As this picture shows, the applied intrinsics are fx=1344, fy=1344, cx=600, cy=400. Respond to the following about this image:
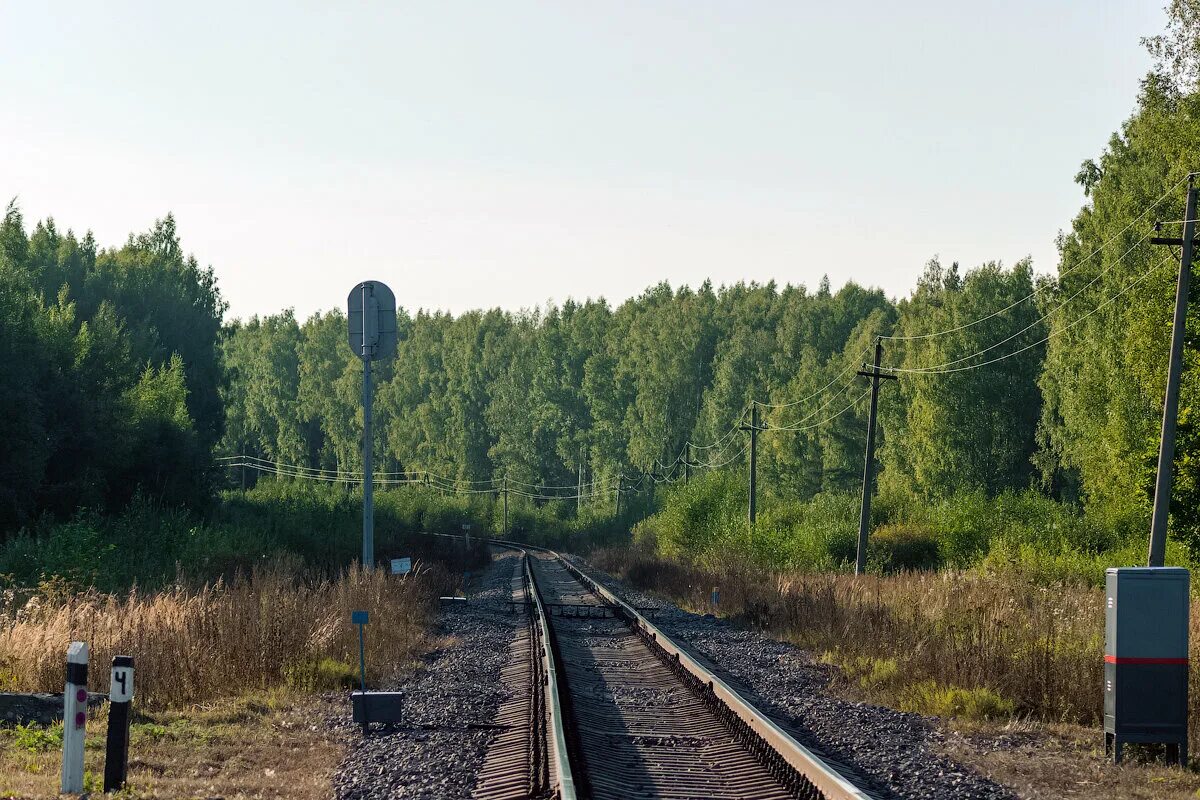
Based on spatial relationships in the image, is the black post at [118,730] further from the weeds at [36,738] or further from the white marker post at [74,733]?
the weeds at [36,738]

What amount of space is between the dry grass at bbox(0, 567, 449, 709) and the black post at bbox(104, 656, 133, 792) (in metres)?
4.19

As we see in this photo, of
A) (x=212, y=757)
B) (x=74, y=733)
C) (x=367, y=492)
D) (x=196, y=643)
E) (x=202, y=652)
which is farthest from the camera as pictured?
(x=367, y=492)

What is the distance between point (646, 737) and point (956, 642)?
610 centimetres

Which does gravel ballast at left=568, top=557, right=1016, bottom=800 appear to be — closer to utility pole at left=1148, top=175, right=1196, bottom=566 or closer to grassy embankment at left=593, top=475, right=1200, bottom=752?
grassy embankment at left=593, top=475, right=1200, bottom=752

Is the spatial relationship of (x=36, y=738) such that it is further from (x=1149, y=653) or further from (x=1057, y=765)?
(x=1149, y=653)

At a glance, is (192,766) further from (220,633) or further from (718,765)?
(220,633)

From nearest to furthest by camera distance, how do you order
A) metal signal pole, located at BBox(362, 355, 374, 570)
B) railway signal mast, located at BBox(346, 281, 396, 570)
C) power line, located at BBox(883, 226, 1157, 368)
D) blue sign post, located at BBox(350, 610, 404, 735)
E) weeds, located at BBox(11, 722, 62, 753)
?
weeds, located at BBox(11, 722, 62, 753) < blue sign post, located at BBox(350, 610, 404, 735) < metal signal pole, located at BBox(362, 355, 374, 570) < railway signal mast, located at BBox(346, 281, 396, 570) < power line, located at BBox(883, 226, 1157, 368)

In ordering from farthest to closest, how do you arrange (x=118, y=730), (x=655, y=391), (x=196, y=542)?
(x=655, y=391)
(x=196, y=542)
(x=118, y=730)

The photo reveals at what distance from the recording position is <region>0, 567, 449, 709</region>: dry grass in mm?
14133

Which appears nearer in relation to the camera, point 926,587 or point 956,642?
point 956,642

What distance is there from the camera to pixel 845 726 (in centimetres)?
1246

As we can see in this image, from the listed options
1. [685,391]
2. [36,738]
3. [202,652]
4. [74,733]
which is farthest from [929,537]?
[685,391]

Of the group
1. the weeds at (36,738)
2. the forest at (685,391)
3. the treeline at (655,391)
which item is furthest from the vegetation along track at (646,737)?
the treeline at (655,391)

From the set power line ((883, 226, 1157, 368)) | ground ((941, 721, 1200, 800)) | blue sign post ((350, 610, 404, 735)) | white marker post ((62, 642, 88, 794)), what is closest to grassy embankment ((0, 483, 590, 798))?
white marker post ((62, 642, 88, 794))
